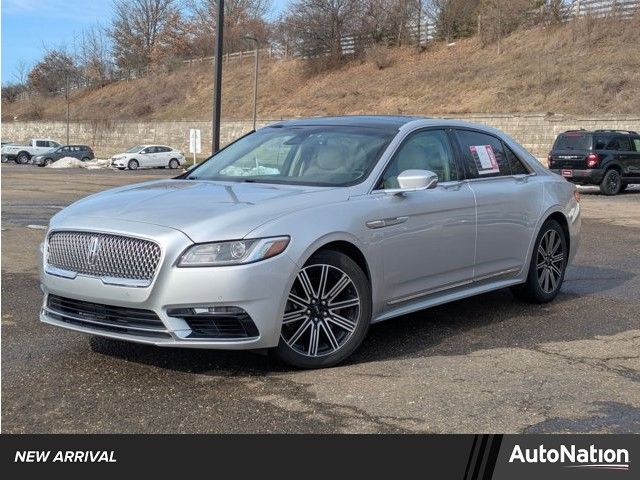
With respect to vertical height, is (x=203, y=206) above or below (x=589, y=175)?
above

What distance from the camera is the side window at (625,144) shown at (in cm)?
2362

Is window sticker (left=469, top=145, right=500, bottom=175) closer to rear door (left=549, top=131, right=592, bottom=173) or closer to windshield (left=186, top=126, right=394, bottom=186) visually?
windshield (left=186, top=126, right=394, bottom=186)

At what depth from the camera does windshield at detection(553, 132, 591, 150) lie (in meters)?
23.3

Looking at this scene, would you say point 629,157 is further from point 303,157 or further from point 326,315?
point 326,315

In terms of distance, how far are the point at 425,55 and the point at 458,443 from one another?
52.1 meters

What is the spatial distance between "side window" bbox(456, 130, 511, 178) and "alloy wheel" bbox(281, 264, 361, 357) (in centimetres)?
188

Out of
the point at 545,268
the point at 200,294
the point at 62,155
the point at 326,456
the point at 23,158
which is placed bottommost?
the point at 23,158

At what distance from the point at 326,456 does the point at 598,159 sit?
2127 cm

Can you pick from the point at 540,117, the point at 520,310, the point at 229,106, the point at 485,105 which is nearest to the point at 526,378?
the point at 520,310

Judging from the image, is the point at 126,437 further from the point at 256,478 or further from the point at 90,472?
the point at 256,478

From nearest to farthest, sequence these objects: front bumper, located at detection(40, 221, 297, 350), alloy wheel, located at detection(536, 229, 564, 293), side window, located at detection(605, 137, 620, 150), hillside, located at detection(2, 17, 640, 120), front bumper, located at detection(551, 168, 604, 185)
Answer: front bumper, located at detection(40, 221, 297, 350) → alloy wheel, located at detection(536, 229, 564, 293) → front bumper, located at detection(551, 168, 604, 185) → side window, located at detection(605, 137, 620, 150) → hillside, located at detection(2, 17, 640, 120)

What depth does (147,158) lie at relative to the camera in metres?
45.4

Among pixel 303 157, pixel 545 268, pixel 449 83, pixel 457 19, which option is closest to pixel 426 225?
pixel 303 157

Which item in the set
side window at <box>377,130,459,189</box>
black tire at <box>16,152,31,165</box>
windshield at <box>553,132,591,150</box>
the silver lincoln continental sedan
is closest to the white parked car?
black tire at <box>16,152,31,165</box>
